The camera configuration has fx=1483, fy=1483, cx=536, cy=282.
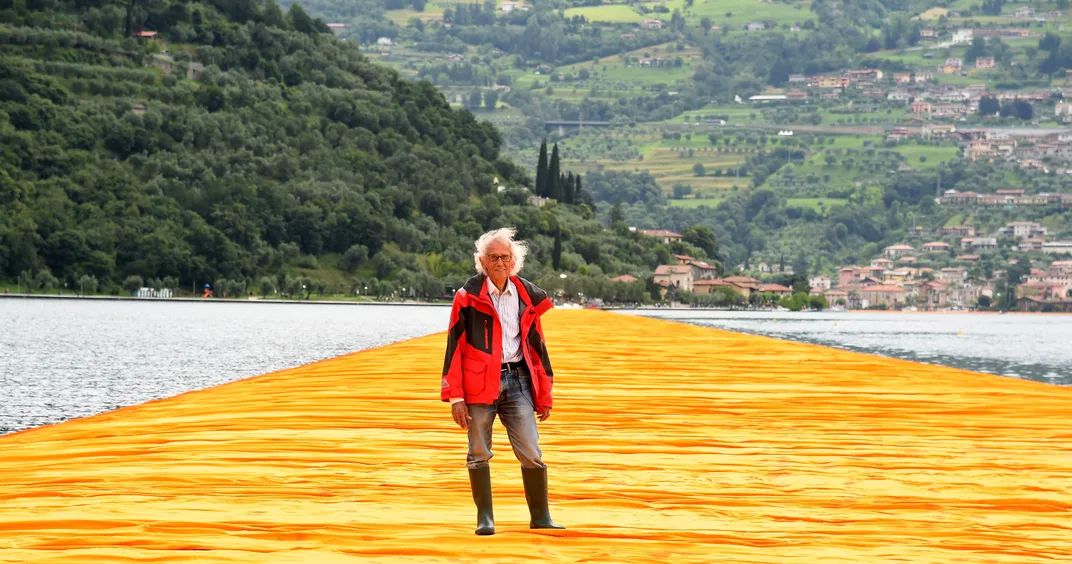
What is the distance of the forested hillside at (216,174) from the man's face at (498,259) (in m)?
136

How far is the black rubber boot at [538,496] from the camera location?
26.8 feet

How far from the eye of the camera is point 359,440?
1276cm

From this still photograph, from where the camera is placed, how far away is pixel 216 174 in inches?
6511

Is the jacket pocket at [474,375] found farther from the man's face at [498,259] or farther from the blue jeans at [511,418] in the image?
the man's face at [498,259]

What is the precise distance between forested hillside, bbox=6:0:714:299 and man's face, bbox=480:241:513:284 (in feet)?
446

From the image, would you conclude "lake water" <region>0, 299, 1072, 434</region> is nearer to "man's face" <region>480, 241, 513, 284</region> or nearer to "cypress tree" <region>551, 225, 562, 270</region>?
"man's face" <region>480, 241, 513, 284</region>

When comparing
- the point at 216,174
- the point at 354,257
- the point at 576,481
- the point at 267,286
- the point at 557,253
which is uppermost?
the point at 216,174

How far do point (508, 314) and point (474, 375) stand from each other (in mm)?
386

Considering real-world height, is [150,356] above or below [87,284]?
above

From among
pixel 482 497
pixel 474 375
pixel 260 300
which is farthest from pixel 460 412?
pixel 260 300

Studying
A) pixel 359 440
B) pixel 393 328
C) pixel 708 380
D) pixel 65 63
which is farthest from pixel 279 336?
pixel 65 63

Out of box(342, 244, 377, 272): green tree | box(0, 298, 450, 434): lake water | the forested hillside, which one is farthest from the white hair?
box(342, 244, 377, 272): green tree

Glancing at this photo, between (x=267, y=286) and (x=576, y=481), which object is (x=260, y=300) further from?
(x=576, y=481)

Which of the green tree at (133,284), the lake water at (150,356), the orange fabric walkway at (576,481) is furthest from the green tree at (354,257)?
the orange fabric walkway at (576,481)
